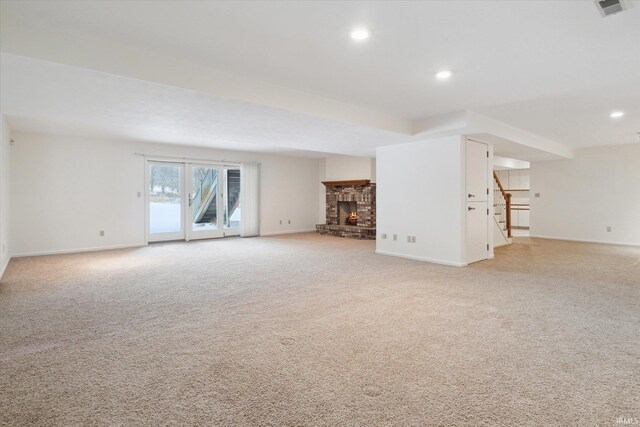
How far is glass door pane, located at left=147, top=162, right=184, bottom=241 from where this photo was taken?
7902mm

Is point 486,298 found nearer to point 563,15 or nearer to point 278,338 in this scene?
point 278,338

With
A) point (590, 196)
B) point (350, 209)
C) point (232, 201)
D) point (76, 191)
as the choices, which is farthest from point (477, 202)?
point (76, 191)

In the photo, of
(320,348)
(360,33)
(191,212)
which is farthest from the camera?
(191,212)

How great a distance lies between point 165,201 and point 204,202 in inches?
39.8

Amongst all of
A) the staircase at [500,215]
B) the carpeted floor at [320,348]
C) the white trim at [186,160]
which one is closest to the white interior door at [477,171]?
the carpeted floor at [320,348]

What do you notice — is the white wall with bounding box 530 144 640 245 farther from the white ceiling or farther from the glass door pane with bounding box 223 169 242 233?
the glass door pane with bounding box 223 169 242 233

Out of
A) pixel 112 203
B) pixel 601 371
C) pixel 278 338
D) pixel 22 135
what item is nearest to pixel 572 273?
pixel 601 371

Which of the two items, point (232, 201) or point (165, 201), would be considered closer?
point (165, 201)

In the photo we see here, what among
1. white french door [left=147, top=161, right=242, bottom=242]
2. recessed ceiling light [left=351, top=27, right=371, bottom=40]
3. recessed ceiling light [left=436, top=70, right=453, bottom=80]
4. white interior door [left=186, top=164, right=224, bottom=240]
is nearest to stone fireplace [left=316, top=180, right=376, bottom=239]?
white french door [left=147, top=161, right=242, bottom=242]

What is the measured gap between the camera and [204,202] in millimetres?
8820

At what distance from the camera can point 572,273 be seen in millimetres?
4719

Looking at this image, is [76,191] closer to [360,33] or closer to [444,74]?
[360,33]

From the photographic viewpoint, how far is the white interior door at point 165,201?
25.8 ft

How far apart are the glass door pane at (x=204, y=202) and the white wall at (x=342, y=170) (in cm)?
329
